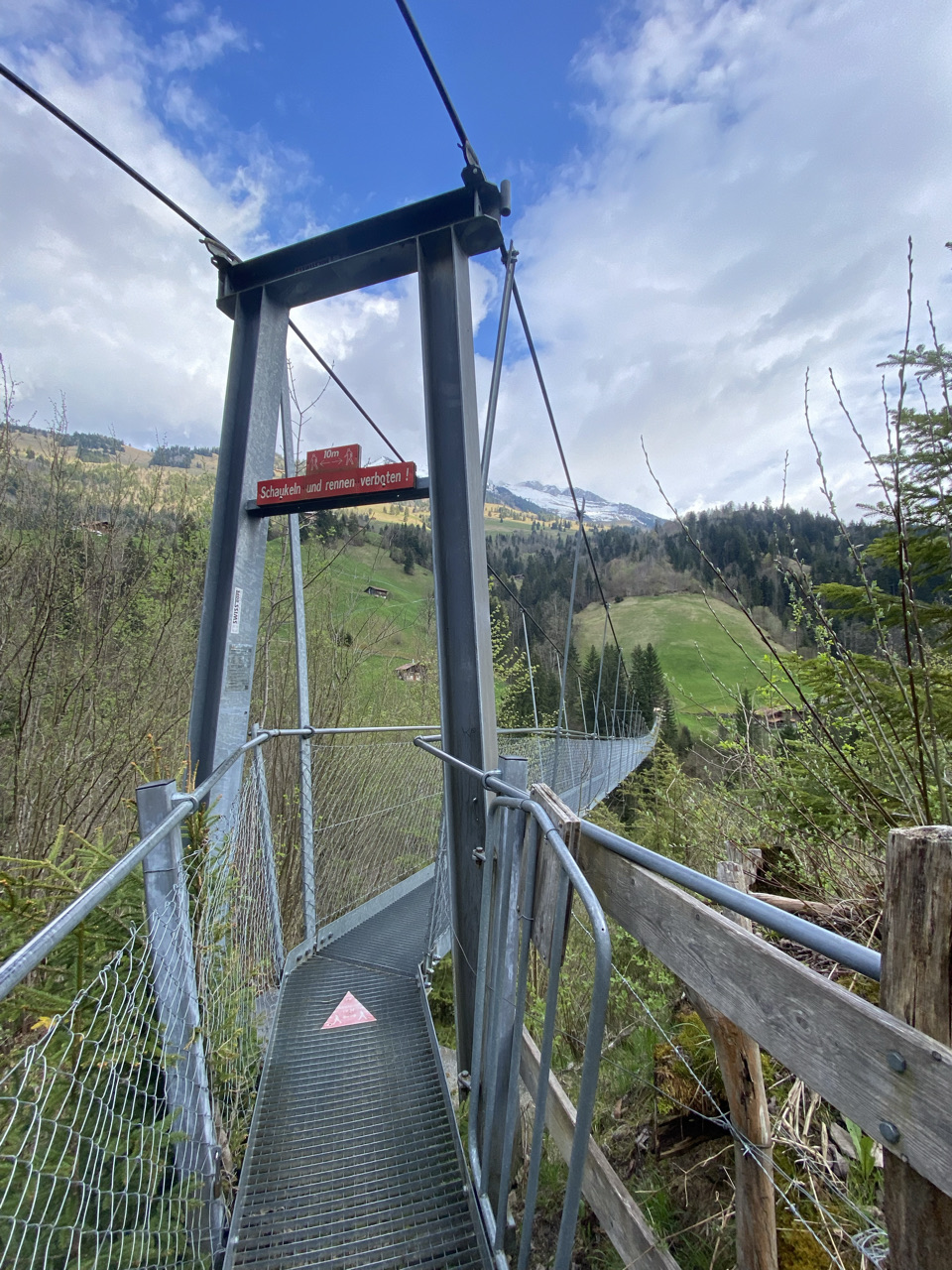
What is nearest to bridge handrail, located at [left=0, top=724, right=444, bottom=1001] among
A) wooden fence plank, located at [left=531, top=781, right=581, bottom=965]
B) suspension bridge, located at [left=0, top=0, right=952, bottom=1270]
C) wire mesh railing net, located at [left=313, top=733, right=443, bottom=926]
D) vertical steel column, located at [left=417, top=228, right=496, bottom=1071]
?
Answer: suspension bridge, located at [left=0, top=0, right=952, bottom=1270]

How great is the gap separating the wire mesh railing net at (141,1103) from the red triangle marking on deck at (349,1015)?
0.54 m

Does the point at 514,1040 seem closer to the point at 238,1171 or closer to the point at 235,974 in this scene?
the point at 235,974

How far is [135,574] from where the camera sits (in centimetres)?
482

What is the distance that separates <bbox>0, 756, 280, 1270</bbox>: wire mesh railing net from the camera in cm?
108

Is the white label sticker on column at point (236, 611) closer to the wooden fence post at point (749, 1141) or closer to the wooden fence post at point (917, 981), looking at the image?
the wooden fence post at point (749, 1141)

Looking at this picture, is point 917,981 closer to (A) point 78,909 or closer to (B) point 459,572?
(A) point 78,909

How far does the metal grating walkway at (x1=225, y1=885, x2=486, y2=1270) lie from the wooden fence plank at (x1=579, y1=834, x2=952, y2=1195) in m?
1.22

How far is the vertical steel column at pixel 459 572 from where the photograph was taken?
2143 millimetres

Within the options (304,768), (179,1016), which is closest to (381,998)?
(304,768)

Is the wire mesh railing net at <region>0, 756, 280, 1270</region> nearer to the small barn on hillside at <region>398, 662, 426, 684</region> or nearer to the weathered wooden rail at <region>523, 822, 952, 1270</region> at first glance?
the weathered wooden rail at <region>523, 822, 952, 1270</region>

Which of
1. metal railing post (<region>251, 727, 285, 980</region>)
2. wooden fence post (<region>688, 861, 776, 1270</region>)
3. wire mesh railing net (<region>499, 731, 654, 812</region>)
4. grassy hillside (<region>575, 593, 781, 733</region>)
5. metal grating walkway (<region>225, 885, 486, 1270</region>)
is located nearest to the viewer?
wooden fence post (<region>688, 861, 776, 1270</region>)

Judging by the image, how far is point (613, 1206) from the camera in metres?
1.23

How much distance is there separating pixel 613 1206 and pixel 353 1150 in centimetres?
95

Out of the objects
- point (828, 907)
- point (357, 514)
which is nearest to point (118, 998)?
point (828, 907)
